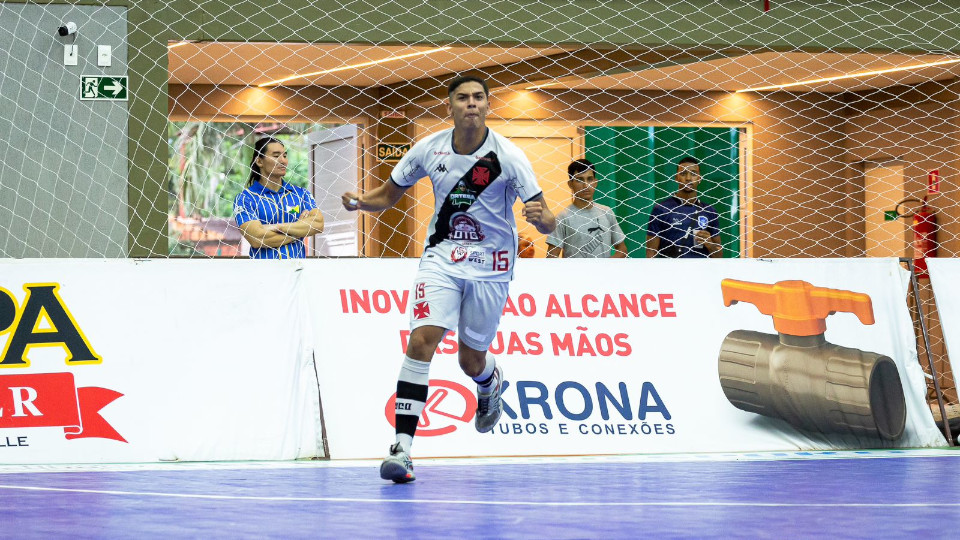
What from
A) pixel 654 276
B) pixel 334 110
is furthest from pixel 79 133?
pixel 334 110

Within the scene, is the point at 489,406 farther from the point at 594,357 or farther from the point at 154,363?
the point at 154,363

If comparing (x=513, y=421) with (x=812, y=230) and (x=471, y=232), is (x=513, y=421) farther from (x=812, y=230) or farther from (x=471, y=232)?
(x=812, y=230)

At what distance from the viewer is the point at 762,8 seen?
11133 millimetres

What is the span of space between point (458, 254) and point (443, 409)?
169 centimetres

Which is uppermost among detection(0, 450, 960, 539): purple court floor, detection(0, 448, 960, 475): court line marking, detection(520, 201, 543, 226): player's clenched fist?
detection(520, 201, 543, 226): player's clenched fist

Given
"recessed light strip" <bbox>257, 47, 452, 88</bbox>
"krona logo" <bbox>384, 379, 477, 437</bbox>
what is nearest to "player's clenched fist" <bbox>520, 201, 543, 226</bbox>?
"krona logo" <bbox>384, 379, 477, 437</bbox>

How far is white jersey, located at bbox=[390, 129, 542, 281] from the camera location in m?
6.76

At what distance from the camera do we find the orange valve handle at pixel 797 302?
864 cm

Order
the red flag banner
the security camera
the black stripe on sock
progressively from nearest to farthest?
the black stripe on sock, the red flag banner, the security camera

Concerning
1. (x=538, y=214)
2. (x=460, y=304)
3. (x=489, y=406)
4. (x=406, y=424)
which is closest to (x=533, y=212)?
(x=538, y=214)

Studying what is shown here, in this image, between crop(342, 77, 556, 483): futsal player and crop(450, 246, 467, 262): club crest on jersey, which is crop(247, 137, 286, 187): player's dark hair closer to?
crop(342, 77, 556, 483): futsal player

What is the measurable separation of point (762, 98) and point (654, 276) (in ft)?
29.3

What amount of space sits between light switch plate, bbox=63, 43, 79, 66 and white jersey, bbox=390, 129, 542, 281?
13.2 ft

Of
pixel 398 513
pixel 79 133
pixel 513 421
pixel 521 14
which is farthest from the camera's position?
pixel 521 14
